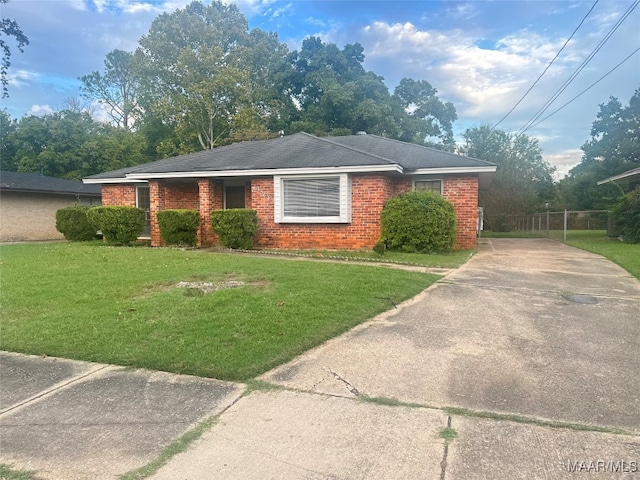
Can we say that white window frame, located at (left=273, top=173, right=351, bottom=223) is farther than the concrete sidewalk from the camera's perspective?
Yes

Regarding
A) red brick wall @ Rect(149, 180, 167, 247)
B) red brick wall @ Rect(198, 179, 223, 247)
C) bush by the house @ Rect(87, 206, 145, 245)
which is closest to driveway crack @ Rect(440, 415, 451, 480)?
red brick wall @ Rect(198, 179, 223, 247)

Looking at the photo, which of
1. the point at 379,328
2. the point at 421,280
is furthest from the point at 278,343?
the point at 421,280

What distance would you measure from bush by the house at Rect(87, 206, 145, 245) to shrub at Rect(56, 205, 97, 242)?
236 cm

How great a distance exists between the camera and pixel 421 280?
7961 mm

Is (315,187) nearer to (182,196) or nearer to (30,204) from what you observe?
(182,196)

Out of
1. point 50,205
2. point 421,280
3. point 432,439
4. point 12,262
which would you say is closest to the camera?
point 432,439

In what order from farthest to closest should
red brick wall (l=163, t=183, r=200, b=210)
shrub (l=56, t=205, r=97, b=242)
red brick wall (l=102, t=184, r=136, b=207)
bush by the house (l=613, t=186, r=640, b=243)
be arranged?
red brick wall (l=102, t=184, r=136, b=207), shrub (l=56, t=205, r=97, b=242), bush by the house (l=613, t=186, r=640, b=243), red brick wall (l=163, t=183, r=200, b=210)

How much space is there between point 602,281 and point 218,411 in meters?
7.75

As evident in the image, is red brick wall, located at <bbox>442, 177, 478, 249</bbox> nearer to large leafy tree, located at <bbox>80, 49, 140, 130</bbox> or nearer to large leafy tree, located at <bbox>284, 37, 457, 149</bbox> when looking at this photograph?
large leafy tree, located at <bbox>284, 37, 457, 149</bbox>

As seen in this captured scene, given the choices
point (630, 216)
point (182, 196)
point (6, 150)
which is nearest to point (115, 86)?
point (6, 150)

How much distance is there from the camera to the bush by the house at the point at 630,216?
16.3 m

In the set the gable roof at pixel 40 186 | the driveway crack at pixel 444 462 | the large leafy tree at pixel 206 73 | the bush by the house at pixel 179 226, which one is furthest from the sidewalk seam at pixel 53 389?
the large leafy tree at pixel 206 73

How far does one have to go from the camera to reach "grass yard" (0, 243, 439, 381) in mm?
4379

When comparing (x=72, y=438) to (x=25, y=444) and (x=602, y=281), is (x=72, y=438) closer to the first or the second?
(x=25, y=444)
